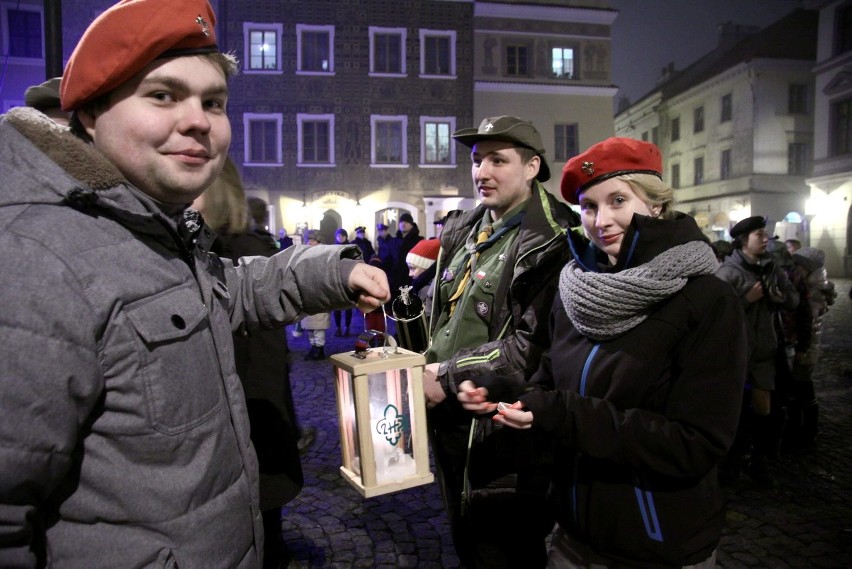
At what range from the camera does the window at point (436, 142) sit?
934 inches

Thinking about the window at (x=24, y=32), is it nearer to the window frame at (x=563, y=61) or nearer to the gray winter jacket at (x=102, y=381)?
the window frame at (x=563, y=61)

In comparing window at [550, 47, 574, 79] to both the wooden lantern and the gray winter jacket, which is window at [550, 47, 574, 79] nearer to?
the wooden lantern

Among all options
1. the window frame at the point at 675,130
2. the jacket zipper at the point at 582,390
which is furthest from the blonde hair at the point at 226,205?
the window frame at the point at 675,130

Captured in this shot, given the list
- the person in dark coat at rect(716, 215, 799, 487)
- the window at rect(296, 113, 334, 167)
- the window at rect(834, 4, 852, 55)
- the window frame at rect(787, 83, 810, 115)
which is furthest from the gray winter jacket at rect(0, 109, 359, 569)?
the window frame at rect(787, 83, 810, 115)

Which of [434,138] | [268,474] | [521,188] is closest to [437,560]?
[268,474]

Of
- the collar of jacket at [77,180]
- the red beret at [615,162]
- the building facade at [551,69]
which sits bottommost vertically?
the collar of jacket at [77,180]

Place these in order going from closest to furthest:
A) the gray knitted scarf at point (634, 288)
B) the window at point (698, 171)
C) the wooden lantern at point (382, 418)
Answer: the wooden lantern at point (382, 418)
the gray knitted scarf at point (634, 288)
the window at point (698, 171)

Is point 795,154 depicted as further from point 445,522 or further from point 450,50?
point 445,522

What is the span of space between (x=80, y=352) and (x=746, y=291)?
4981 millimetres

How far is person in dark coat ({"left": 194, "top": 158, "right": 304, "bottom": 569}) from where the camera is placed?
8.75ft

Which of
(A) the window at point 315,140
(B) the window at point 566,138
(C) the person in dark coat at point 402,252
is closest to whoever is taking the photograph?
(C) the person in dark coat at point 402,252

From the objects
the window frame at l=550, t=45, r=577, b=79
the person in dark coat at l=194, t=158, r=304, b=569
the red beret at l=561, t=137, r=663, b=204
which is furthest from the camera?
the window frame at l=550, t=45, r=577, b=79

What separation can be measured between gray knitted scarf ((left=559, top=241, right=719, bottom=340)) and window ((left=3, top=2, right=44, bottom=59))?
25.3 metres

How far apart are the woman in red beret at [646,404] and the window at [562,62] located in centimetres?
2507
